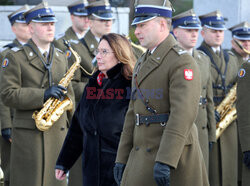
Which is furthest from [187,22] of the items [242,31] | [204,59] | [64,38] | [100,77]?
[100,77]

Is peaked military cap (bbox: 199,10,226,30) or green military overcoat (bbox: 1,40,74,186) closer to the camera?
green military overcoat (bbox: 1,40,74,186)

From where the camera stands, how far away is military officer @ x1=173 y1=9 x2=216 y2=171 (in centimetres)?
838

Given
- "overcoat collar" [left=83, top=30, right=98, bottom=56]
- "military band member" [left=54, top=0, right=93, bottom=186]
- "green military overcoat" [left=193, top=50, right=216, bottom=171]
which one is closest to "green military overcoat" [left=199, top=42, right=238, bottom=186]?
"green military overcoat" [left=193, top=50, right=216, bottom=171]

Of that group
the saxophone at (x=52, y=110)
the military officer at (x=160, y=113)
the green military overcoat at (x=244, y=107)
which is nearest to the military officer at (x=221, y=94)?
the green military overcoat at (x=244, y=107)

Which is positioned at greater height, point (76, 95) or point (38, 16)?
point (38, 16)

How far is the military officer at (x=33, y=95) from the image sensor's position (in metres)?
7.37

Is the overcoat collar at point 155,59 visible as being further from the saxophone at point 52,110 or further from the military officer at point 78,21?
the military officer at point 78,21

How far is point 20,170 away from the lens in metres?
7.55

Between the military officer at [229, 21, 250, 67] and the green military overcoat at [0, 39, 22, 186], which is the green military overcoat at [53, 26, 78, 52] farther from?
the military officer at [229, 21, 250, 67]

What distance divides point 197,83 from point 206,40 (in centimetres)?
446

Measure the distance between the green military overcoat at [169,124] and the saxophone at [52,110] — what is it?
2254 millimetres

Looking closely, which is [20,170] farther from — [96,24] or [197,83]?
[197,83]

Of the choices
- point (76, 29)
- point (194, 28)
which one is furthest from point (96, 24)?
point (194, 28)

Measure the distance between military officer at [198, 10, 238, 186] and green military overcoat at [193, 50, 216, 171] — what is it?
40cm
